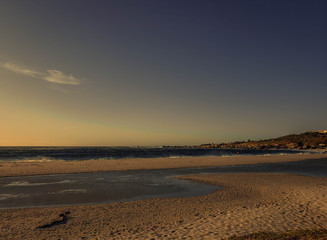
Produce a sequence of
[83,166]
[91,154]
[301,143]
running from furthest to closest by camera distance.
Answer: [301,143]
[91,154]
[83,166]

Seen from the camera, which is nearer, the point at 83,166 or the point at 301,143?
the point at 83,166

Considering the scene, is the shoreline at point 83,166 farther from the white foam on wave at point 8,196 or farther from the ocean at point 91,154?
the ocean at point 91,154

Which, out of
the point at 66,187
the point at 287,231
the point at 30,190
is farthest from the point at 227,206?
the point at 30,190

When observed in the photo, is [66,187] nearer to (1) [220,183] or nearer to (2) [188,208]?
(2) [188,208]

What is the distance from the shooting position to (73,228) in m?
10.4

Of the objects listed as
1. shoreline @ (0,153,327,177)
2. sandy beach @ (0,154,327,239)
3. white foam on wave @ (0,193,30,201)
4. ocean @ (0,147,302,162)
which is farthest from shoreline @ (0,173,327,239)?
ocean @ (0,147,302,162)

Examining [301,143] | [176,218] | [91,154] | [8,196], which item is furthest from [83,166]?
[301,143]

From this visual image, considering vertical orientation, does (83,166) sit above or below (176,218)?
above

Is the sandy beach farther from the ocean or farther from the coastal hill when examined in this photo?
the coastal hill

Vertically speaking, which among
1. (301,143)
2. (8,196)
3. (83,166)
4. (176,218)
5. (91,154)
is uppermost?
(301,143)

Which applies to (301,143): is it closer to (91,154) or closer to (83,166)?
(91,154)

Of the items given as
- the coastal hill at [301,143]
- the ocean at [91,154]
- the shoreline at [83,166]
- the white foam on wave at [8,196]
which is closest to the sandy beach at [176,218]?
the white foam on wave at [8,196]

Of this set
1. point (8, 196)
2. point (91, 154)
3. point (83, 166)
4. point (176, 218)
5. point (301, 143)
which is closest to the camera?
point (176, 218)

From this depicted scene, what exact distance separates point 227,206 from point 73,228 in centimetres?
873
